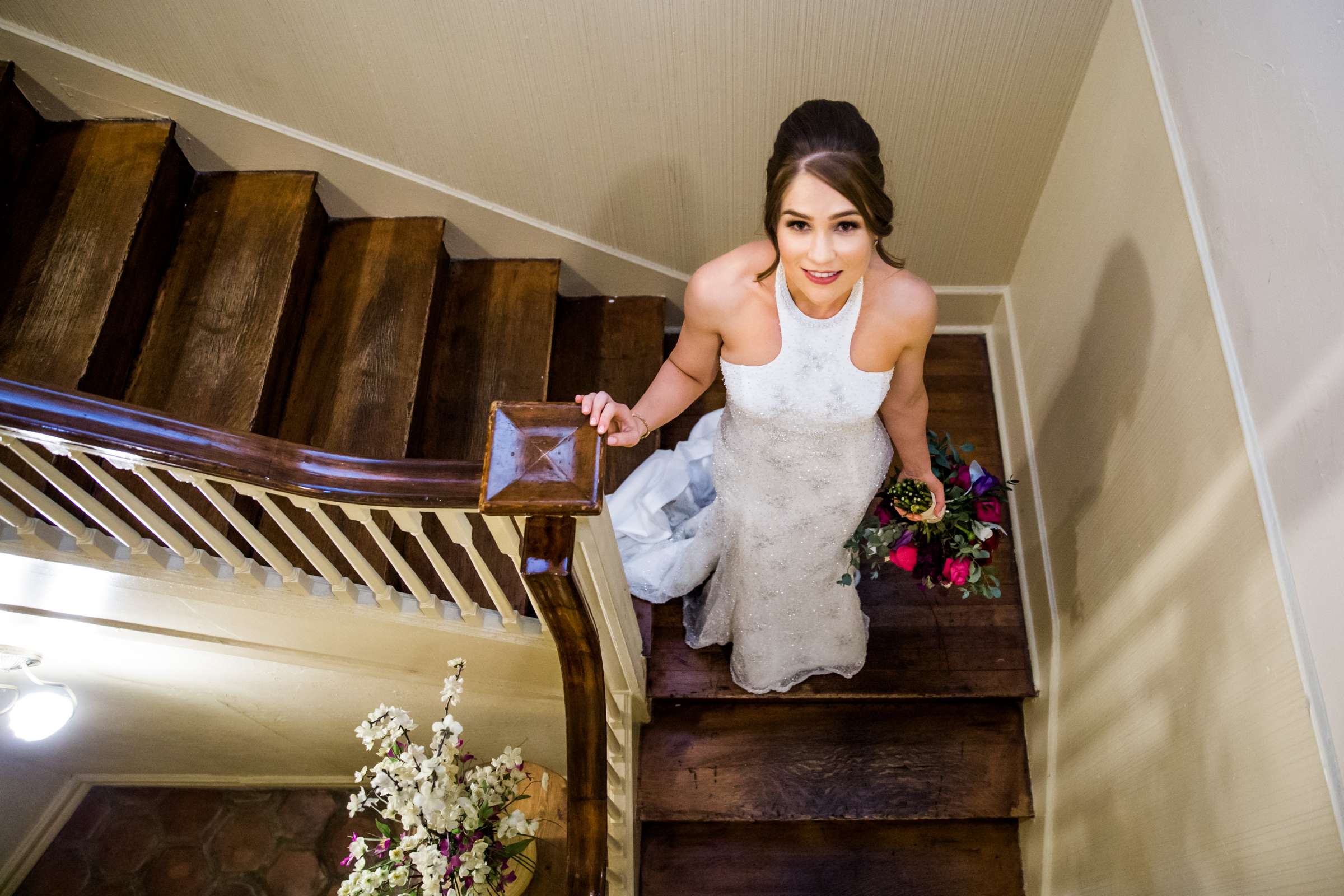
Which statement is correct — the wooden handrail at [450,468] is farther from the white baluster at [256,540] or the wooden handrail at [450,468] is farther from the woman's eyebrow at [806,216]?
the woman's eyebrow at [806,216]

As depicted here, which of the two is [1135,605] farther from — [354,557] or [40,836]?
[40,836]

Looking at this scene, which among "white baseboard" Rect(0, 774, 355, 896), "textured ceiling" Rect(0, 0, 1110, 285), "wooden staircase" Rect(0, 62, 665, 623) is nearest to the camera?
"textured ceiling" Rect(0, 0, 1110, 285)

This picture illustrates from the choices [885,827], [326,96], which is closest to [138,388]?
[326,96]

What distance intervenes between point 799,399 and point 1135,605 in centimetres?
89

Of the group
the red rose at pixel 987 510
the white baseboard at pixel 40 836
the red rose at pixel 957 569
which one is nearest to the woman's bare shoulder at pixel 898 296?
the red rose at pixel 987 510

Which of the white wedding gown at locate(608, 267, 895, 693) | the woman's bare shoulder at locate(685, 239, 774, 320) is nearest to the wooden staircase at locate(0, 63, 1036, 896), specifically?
the white wedding gown at locate(608, 267, 895, 693)

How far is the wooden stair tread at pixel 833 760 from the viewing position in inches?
102

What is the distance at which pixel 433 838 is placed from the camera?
2029 millimetres

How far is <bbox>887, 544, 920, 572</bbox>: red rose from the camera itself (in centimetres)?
221

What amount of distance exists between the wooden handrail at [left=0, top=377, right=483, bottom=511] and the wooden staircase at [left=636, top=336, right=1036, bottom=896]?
1226 mm

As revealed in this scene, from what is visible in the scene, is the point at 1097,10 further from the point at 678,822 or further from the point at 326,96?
the point at 678,822

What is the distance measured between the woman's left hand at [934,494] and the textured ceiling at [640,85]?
87 centimetres

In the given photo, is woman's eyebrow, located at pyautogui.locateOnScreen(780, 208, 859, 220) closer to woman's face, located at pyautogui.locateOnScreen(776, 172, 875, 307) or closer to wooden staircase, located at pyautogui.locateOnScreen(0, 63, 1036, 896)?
woman's face, located at pyautogui.locateOnScreen(776, 172, 875, 307)

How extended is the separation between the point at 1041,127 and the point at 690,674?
5.68 ft
